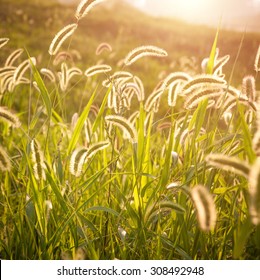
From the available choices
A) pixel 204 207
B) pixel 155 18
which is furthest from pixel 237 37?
pixel 204 207

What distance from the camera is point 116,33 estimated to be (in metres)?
12.2

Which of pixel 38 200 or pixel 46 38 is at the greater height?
pixel 46 38

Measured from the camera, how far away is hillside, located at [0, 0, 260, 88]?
9797 millimetres

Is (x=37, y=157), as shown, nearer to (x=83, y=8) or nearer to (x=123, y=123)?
(x=123, y=123)

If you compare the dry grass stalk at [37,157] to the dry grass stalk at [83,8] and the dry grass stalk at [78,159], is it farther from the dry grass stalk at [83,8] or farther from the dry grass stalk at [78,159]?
the dry grass stalk at [83,8]

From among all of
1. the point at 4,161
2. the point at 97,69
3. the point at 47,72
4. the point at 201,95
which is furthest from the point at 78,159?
the point at 47,72

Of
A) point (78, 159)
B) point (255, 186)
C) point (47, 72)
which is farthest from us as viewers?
point (47, 72)

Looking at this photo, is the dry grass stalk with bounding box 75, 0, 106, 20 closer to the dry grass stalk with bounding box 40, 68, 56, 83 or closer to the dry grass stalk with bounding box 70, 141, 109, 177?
the dry grass stalk with bounding box 40, 68, 56, 83

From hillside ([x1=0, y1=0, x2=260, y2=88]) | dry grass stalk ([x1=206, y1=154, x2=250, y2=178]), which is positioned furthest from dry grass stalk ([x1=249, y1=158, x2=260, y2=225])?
hillside ([x1=0, y1=0, x2=260, y2=88])

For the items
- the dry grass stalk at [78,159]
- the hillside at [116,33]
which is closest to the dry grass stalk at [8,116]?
the dry grass stalk at [78,159]

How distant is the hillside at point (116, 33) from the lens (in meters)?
9.80

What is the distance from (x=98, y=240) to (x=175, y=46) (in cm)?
942
